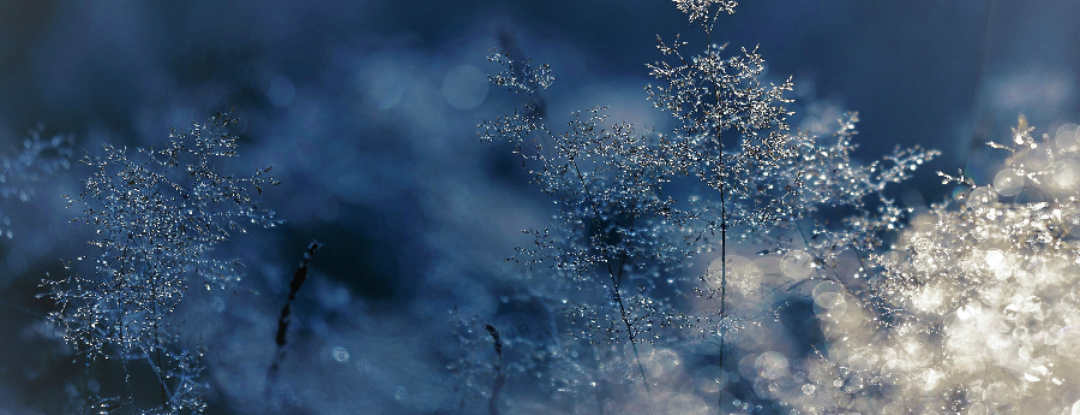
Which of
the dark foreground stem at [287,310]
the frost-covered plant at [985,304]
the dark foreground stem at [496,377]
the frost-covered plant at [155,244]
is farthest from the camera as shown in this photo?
the dark foreground stem at [287,310]

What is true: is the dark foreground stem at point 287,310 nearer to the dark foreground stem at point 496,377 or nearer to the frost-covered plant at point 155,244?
the frost-covered plant at point 155,244

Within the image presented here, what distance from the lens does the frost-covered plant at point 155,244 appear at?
2.88m

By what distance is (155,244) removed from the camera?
9.66 ft

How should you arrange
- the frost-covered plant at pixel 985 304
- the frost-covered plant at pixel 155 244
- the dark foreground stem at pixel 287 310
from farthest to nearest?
the dark foreground stem at pixel 287 310 < the frost-covered plant at pixel 155 244 < the frost-covered plant at pixel 985 304

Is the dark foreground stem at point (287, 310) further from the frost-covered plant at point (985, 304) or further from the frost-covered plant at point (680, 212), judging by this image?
the frost-covered plant at point (985, 304)

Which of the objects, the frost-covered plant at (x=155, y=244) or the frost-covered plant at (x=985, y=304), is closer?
the frost-covered plant at (x=985, y=304)

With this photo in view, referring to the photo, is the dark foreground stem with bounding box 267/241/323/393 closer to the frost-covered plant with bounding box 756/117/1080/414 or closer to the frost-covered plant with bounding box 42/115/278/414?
the frost-covered plant with bounding box 42/115/278/414

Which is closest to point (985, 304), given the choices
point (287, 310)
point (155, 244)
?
point (287, 310)

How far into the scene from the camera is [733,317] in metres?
2.55

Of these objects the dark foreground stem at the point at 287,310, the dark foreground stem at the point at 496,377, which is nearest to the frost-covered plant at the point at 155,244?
the dark foreground stem at the point at 287,310

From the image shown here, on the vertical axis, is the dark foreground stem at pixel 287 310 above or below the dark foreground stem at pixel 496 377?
above

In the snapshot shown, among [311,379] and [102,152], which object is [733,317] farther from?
[102,152]

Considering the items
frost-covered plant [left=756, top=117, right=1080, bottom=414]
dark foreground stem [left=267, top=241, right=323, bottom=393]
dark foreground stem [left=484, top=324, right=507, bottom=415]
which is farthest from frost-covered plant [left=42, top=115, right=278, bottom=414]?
frost-covered plant [left=756, top=117, right=1080, bottom=414]

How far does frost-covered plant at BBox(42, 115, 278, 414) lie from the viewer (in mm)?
2883
